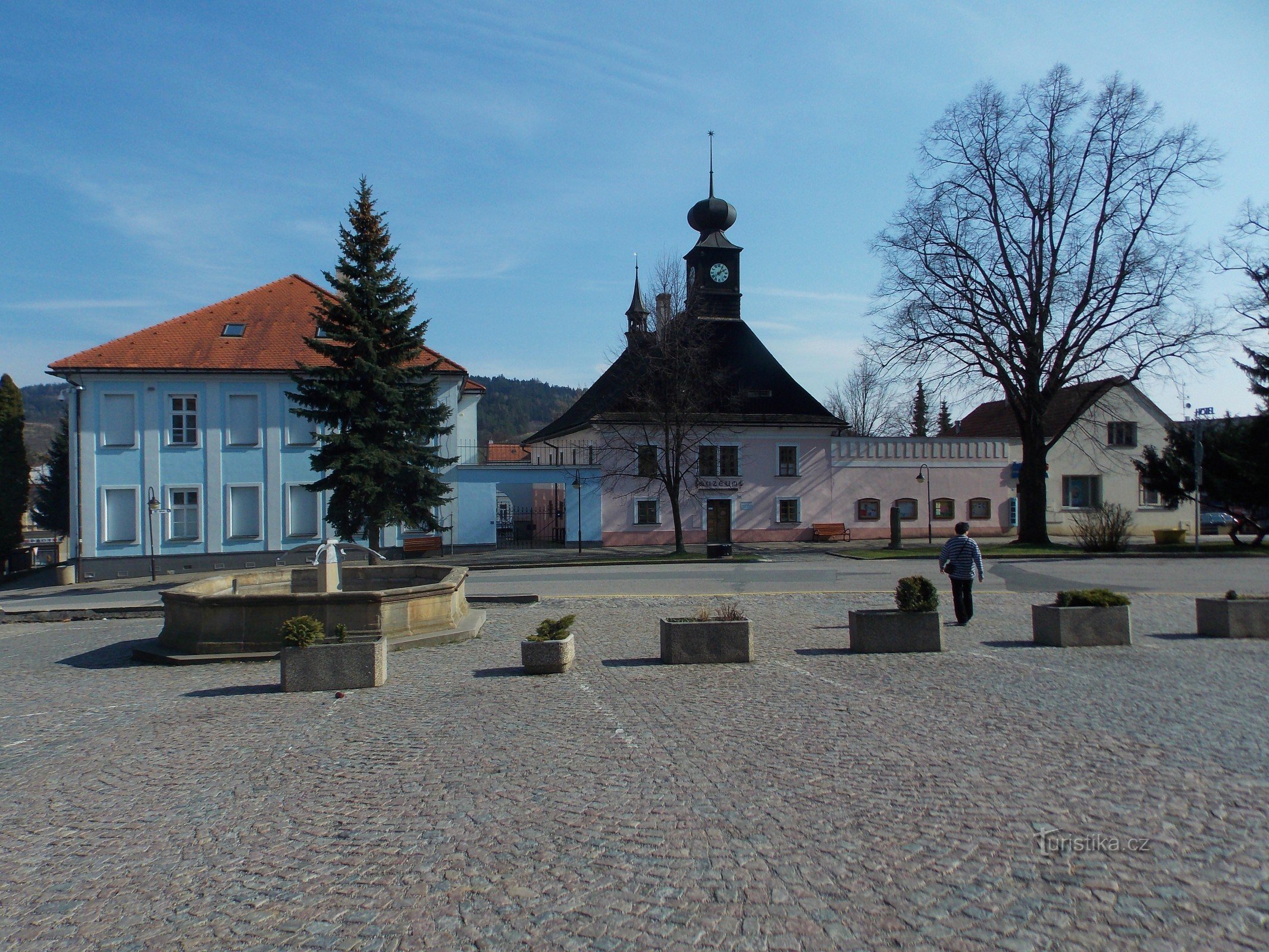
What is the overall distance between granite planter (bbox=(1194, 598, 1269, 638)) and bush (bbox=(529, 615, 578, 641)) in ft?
31.4

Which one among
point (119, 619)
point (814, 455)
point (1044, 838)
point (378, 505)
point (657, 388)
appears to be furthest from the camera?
point (814, 455)

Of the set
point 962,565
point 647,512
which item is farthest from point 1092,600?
point 647,512

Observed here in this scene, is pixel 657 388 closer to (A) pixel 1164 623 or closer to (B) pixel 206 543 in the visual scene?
(B) pixel 206 543

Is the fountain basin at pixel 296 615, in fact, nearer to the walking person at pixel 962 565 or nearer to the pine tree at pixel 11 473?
the walking person at pixel 962 565

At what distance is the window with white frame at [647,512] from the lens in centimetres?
4116

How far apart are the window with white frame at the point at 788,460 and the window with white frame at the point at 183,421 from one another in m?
25.3

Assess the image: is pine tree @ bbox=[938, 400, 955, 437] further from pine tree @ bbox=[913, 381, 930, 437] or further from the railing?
the railing

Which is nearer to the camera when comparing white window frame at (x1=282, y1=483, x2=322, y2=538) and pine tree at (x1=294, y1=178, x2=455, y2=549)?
pine tree at (x1=294, y1=178, x2=455, y2=549)

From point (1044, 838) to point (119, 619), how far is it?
19.0 metres

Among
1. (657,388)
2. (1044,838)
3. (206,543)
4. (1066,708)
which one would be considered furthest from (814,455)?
(1044,838)

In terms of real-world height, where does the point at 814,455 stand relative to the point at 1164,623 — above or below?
above

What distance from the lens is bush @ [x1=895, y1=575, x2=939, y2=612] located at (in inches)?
481

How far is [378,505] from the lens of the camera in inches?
1148

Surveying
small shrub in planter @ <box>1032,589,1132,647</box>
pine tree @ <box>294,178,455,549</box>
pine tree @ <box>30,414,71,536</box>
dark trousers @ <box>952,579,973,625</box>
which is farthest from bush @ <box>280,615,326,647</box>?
pine tree @ <box>30,414,71,536</box>
